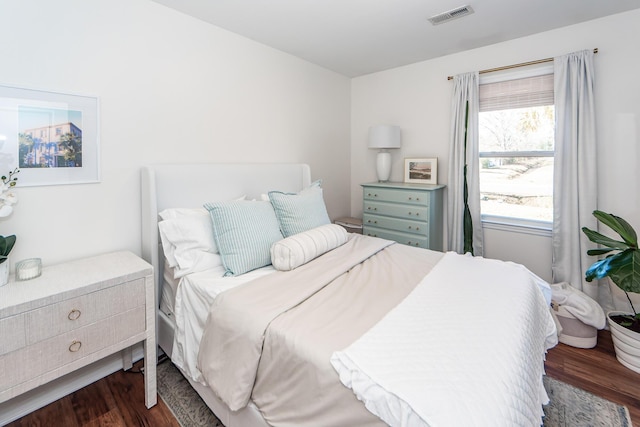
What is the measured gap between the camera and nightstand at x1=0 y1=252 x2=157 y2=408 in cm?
126

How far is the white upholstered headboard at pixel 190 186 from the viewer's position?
78.1 inches

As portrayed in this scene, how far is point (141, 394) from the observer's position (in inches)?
71.3

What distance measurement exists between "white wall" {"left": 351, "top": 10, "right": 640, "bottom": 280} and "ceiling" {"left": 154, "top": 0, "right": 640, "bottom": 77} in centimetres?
12

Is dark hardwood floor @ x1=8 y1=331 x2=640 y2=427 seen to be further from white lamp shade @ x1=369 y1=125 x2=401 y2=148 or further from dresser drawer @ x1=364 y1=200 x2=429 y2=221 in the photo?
white lamp shade @ x1=369 y1=125 x2=401 y2=148

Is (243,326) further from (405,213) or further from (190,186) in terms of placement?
(405,213)

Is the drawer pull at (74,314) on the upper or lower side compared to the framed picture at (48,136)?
lower

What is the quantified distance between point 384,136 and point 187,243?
2.37 m

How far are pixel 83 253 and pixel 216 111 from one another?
53.7 inches

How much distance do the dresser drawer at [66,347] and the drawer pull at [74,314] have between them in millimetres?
66

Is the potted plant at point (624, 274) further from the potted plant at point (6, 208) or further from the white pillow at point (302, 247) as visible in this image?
the potted plant at point (6, 208)

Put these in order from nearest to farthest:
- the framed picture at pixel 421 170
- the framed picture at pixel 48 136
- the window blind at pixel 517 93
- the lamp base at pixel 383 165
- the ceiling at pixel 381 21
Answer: the framed picture at pixel 48 136
the ceiling at pixel 381 21
the window blind at pixel 517 93
the framed picture at pixel 421 170
the lamp base at pixel 383 165

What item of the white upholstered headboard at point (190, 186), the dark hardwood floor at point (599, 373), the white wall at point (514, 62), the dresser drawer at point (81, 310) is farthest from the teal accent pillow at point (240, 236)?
the white wall at point (514, 62)

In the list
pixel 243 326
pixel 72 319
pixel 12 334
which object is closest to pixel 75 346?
pixel 72 319

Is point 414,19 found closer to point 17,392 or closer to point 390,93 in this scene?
point 390,93
